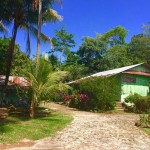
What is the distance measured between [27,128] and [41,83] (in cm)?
352

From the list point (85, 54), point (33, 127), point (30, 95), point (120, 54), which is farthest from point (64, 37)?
point (33, 127)

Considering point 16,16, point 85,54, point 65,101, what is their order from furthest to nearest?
point 85,54 < point 65,101 < point 16,16

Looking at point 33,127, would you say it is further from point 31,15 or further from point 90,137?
point 31,15

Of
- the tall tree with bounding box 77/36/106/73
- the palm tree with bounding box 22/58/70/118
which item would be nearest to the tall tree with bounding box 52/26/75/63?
the tall tree with bounding box 77/36/106/73

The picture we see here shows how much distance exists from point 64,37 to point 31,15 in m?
27.7

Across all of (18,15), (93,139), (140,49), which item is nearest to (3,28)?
(18,15)

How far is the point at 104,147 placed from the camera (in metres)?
10.1

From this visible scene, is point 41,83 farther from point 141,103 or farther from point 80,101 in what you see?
point 141,103

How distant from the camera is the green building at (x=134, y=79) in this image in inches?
975

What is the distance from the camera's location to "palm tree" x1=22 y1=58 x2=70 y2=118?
1538 centimetres

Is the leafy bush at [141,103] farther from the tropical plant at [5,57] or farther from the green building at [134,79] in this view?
the tropical plant at [5,57]

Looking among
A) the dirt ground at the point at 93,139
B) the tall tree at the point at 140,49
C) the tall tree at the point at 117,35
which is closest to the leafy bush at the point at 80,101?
the dirt ground at the point at 93,139

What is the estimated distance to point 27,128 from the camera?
12.5 meters

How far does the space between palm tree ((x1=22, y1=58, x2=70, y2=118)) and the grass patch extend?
4.20ft
